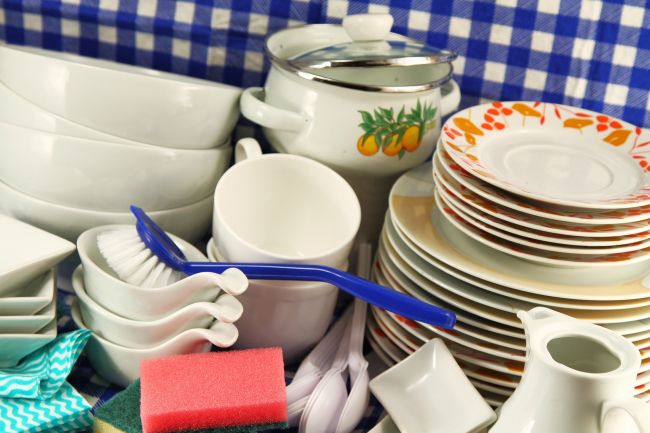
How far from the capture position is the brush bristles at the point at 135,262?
28.9 inches

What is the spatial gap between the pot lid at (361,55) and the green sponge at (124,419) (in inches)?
14.5

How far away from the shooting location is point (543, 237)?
2.29ft

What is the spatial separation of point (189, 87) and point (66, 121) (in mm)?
137

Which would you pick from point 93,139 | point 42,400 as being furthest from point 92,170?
point 42,400

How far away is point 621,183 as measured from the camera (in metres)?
0.78

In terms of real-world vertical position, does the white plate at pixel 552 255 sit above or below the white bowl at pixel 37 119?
below

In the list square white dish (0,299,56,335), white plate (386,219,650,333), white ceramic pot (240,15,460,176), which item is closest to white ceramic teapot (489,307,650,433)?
white plate (386,219,650,333)

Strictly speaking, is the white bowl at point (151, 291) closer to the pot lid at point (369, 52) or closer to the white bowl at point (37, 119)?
the white bowl at point (37, 119)

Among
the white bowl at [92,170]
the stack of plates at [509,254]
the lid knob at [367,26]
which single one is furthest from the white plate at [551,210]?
the white bowl at [92,170]

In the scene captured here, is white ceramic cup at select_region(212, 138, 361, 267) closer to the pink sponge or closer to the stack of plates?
the stack of plates

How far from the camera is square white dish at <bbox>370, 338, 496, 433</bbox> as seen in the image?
642 millimetres

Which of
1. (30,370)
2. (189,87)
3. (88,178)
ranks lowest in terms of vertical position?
(30,370)

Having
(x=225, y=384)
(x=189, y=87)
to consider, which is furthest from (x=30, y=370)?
(x=189, y=87)

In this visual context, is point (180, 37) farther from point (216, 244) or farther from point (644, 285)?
point (644, 285)
